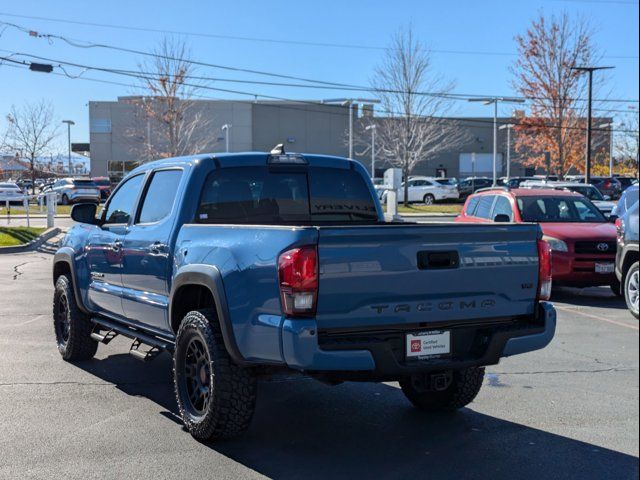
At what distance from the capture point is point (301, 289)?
13.9 ft

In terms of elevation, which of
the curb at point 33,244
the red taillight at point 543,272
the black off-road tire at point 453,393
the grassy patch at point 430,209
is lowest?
the black off-road tire at point 453,393

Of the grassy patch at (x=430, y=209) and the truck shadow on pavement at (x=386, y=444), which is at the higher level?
the grassy patch at (x=430, y=209)

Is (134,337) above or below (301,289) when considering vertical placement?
below

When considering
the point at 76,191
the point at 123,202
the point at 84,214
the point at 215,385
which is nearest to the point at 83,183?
the point at 76,191

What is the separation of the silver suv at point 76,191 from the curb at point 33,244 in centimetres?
1921

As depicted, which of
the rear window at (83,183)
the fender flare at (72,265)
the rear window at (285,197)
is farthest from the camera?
the rear window at (83,183)

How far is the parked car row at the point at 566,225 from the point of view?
10817 mm

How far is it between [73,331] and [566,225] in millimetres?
7822

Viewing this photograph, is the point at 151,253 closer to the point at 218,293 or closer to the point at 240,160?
the point at 240,160

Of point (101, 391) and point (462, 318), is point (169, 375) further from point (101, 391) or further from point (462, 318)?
point (462, 318)

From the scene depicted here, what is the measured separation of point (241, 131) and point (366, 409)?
58600 millimetres

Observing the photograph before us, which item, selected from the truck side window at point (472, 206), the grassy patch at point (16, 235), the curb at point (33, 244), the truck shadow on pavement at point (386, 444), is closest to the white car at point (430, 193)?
the curb at point (33, 244)

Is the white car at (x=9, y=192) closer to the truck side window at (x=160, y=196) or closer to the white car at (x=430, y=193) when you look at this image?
the white car at (x=430, y=193)

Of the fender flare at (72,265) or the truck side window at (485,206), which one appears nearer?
the fender flare at (72,265)
